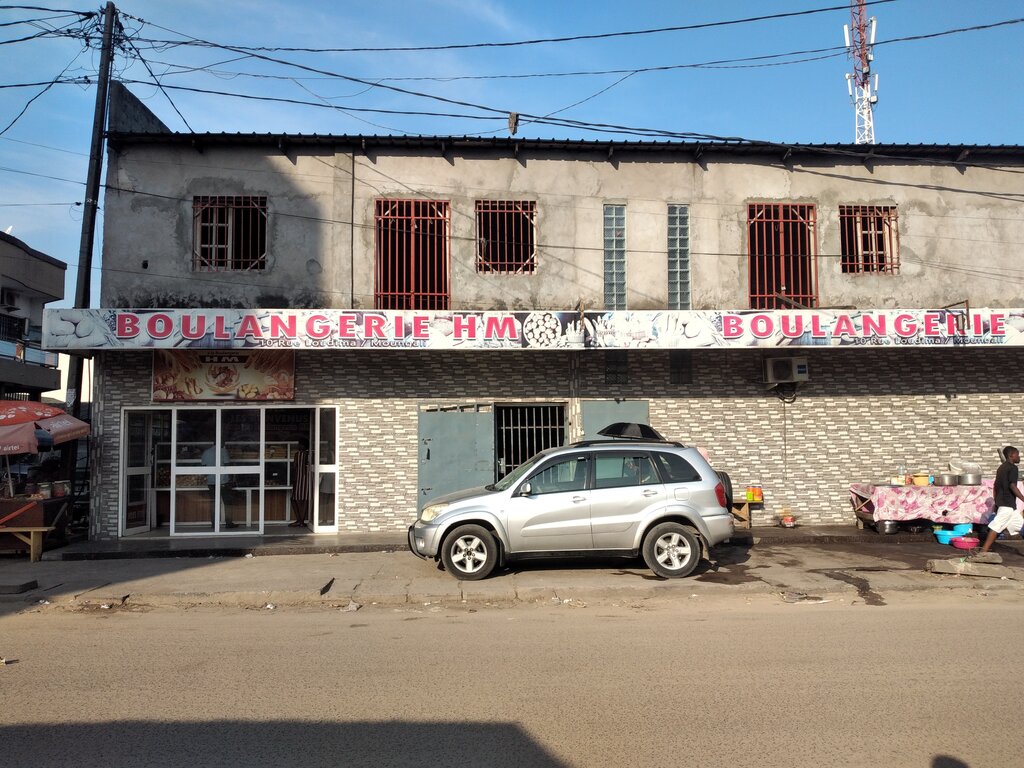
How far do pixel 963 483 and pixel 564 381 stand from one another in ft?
23.5

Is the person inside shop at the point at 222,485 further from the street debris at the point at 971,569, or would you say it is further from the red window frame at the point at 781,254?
the street debris at the point at 971,569

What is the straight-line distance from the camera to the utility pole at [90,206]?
1312 centimetres

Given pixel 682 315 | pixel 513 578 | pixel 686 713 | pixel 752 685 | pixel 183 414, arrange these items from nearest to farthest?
pixel 686 713
pixel 752 685
pixel 513 578
pixel 682 315
pixel 183 414

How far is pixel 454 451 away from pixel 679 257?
562 cm

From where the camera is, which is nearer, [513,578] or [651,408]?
[513,578]

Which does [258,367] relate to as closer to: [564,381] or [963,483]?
[564,381]

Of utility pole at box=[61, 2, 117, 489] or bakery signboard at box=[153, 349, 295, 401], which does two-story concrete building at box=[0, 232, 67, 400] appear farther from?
bakery signboard at box=[153, 349, 295, 401]

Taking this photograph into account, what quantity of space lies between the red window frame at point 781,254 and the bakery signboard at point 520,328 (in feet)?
5.18

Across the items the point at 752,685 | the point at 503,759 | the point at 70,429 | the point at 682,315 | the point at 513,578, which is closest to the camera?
the point at 503,759

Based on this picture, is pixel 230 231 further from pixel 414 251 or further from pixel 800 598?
pixel 800 598

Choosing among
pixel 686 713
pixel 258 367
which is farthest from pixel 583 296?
pixel 686 713

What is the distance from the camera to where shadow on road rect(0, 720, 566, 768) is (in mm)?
4285

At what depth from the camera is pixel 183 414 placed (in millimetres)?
14320

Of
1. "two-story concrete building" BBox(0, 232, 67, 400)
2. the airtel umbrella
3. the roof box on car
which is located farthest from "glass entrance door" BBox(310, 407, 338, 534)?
"two-story concrete building" BBox(0, 232, 67, 400)
